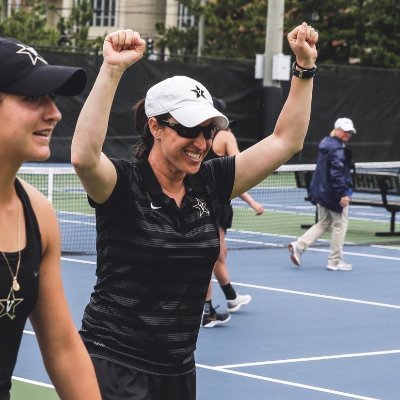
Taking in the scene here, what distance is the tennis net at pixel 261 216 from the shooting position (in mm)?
16359

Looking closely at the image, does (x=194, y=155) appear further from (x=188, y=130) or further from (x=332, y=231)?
(x=332, y=231)

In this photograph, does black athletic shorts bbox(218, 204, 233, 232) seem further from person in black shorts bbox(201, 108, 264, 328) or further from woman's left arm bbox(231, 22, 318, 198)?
woman's left arm bbox(231, 22, 318, 198)

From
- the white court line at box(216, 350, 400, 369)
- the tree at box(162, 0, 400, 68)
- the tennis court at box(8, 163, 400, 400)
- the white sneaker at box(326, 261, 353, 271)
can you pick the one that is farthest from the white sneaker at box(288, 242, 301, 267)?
the tree at box(162, 0, 400, 68)

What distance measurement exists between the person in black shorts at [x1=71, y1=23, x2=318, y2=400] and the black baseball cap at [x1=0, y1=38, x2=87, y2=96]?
3.63 feet

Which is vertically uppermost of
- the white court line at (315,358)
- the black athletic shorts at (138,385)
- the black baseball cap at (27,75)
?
the black baseball cap at (27,75)

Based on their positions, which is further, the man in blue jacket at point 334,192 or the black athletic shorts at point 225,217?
the man in blue jacket at point 334,192

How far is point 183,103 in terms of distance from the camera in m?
4.46

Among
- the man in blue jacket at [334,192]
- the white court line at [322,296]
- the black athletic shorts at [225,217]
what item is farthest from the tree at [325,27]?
the black athletic shorts at [225,217]

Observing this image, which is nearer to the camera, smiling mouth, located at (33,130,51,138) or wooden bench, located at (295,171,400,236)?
smiling mouth, located at (33,130,51,138)

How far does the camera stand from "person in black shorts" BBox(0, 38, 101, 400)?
3.02 meters

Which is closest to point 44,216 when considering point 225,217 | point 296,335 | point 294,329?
point 296,335

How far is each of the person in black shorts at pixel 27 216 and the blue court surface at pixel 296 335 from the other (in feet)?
14.8

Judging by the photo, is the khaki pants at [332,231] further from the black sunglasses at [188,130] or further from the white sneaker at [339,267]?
the black sunglasses at [188,130]

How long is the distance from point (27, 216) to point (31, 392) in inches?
185
